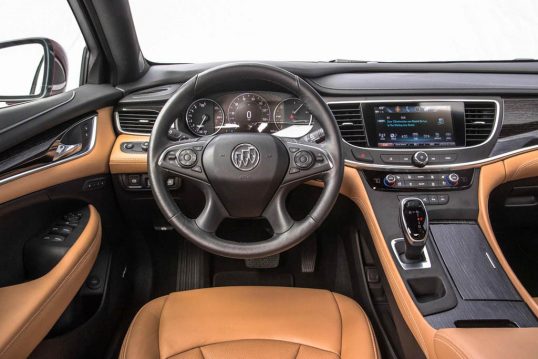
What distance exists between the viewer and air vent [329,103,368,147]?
167cm

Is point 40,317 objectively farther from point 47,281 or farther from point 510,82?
point 510,82

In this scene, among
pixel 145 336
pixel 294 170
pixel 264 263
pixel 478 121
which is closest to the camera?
pixel 145 336

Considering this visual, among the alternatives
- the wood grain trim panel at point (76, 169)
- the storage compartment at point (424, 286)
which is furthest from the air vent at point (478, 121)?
the wood grain trim panel at point (76, 169)

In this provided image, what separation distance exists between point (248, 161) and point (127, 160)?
56 cm

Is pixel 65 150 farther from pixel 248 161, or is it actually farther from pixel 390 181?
pixel 390 181

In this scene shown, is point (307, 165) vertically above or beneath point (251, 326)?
above

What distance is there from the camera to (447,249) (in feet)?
4.89

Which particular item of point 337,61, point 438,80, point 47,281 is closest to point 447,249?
point 438,80

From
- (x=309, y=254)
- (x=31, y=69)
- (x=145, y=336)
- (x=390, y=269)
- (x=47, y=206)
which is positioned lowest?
(x=309, y=254)

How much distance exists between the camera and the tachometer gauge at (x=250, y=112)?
169cm

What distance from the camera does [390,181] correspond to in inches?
63.7

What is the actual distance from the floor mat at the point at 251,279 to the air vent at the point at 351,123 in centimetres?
80

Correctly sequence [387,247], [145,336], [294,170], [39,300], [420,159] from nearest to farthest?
1. [39,300]
2. [145,336]
3. [294,170]
4. [387,247]
5. [420,159]

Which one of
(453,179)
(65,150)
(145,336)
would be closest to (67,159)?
(65,150)
